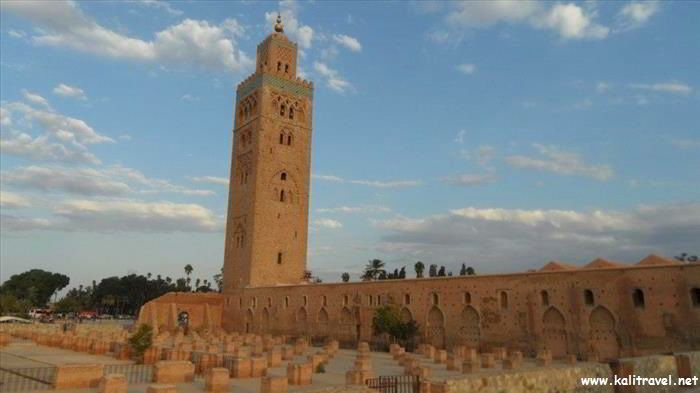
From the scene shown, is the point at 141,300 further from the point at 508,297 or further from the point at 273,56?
the point at 508,297

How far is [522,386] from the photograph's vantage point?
A: 987 centimetres

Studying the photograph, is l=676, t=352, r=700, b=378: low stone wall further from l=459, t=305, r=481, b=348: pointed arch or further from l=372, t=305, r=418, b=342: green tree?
l=372, t=305, r=418, b=342: green tree

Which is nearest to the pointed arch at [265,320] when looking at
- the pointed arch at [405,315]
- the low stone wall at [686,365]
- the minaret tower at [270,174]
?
the minaret tower at [270,174]

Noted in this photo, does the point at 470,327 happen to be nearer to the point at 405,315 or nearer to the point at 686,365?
the point at 405,315

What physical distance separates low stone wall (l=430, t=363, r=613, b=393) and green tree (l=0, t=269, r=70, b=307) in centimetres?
7360

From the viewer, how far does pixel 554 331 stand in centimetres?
1766

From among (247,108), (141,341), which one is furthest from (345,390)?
(247,108)

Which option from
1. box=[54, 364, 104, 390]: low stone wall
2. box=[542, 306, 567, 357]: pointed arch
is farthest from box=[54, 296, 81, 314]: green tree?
box=[542, 306, 567, 357]: pointed arch

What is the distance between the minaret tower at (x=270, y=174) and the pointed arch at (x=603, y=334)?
2136 cm

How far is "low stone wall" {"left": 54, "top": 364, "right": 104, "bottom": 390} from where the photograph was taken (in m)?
10.6

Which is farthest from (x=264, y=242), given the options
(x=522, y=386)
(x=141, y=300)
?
(x=141, y=300)

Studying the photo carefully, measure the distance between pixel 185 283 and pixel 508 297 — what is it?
68700mm

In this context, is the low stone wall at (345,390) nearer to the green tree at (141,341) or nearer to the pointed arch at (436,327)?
the green tree at (141,341)

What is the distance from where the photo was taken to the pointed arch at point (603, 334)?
53.1ft
